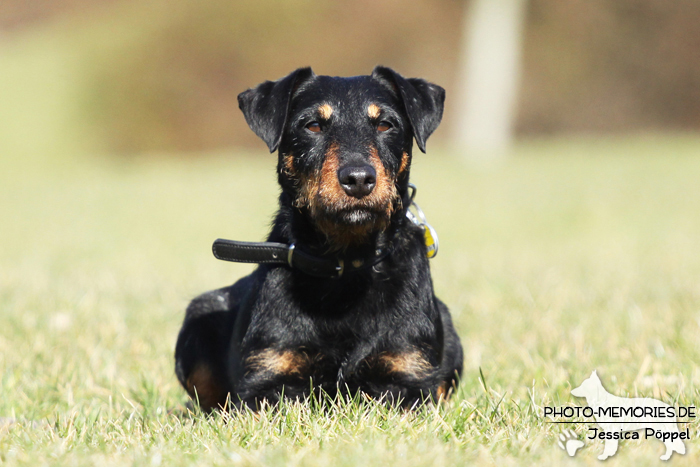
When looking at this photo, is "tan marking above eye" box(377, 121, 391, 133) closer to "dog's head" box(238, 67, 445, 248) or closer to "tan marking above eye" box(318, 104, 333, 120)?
"dog's head" box(238, 67, 445, 248)

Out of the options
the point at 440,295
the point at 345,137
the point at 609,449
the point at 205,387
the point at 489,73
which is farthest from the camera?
the point at 489,73

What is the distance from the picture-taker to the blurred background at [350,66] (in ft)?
84.0

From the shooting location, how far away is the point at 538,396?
12.2 ft

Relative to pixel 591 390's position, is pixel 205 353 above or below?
below

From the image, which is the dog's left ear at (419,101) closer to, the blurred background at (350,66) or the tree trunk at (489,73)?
the tree trunk at (489,73)

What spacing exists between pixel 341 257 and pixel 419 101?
0.94 metres

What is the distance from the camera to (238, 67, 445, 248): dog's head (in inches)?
130

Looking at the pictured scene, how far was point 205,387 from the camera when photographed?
164 inches

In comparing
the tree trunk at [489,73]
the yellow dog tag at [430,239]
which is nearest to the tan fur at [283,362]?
the yellow dog tag at [430,239]

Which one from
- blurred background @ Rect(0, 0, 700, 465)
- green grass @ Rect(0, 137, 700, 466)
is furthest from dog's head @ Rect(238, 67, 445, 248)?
green grass @ Rect(0, 137, 700, 466)

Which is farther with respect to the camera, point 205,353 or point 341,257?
point 205,353

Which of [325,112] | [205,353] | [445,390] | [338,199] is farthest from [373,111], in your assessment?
[205,353]

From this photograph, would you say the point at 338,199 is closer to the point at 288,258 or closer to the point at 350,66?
the point at 288,258

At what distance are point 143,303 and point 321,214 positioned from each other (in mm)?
3813
